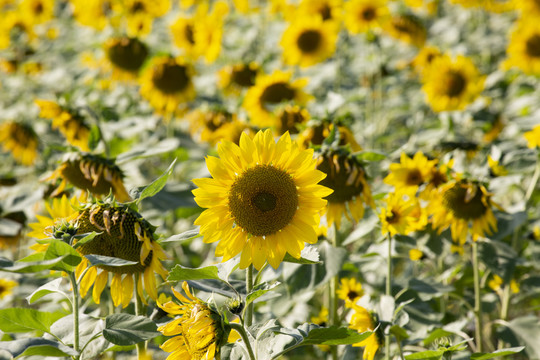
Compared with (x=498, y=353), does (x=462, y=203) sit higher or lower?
higher

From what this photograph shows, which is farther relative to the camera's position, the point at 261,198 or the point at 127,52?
the point at 127,52

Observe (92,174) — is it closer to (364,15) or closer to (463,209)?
(463,209)

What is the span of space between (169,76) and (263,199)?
1.86 m

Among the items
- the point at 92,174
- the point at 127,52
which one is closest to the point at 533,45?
the point at 127,52

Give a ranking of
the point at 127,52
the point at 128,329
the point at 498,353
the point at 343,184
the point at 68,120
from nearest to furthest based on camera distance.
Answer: the point at 128,329
the point at 498,353
the point at 343,184
the point at 68,120
the point at 127,52

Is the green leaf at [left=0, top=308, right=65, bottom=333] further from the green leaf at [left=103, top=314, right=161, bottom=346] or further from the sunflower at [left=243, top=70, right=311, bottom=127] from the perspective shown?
the sunflower at [left=243, top=70, right=311, bottom=127]

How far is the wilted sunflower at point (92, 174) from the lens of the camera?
61.4 inches

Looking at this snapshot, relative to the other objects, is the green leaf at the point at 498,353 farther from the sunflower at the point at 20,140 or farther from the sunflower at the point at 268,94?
the sunflower at the point at 20,140

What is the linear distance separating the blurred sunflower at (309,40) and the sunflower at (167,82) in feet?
1.88

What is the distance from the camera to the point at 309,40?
119 inches

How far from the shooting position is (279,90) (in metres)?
2.43

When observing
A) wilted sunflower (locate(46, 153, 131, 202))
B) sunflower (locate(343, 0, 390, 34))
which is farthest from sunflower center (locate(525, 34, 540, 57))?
wilted sunflower (locate(46, 153, 131, 202))

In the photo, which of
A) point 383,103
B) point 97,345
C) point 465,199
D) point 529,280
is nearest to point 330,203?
point 465,199

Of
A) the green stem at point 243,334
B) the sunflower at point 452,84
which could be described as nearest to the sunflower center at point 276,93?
the sunflower at point 452,84
